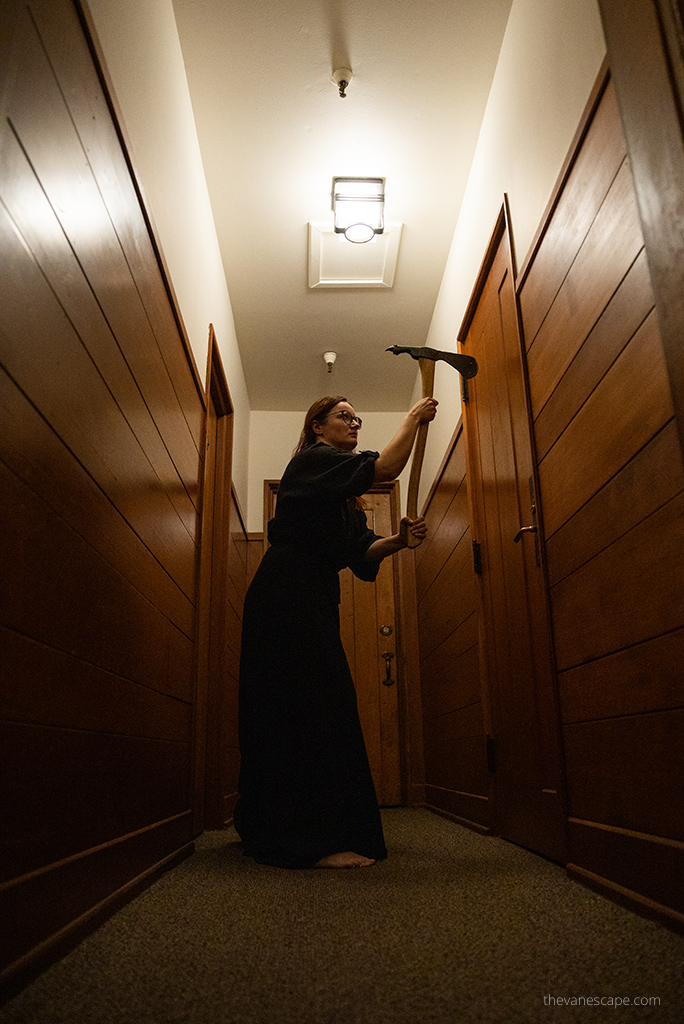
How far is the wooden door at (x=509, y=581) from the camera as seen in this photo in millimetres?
1942

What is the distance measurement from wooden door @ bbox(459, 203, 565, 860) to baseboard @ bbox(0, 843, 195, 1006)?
3.32ft

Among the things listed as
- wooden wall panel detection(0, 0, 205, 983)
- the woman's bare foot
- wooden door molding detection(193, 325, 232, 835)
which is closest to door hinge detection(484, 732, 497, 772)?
the woman's bare foot

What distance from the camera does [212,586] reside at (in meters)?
3.10

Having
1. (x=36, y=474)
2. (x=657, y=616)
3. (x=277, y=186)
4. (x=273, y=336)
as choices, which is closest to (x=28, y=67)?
(x=36, y=474)

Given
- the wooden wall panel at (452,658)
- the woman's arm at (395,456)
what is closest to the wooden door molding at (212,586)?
the woman's arm at (395,456)

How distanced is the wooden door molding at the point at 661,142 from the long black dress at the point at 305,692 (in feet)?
3.89

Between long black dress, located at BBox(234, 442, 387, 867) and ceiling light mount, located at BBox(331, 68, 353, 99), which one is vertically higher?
ceiling light mount, located at BBox(331, 68, 353, 99)

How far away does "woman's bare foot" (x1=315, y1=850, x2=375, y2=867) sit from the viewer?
68.3 inches

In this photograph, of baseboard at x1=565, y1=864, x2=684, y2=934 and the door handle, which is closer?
baseboard at x1=565, y1=864, x2=684, y2=934

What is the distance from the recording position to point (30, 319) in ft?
3.44

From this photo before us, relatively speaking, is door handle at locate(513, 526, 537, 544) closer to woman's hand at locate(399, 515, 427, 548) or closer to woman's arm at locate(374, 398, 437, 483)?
woman's hand at locate(399, 515, 427, 548)

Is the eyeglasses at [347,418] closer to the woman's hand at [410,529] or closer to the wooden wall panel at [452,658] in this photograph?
the woman's hand at [410,529]

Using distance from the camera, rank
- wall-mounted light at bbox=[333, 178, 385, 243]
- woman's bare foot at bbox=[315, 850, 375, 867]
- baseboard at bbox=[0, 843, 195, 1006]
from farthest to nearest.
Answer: wall-mounted light at bbox=[333, 178, 385, 243]
woman's bare foot at bbox=[315, 850, 375, 867]
baseboard at bbox=[0, 843, 195, 1006]

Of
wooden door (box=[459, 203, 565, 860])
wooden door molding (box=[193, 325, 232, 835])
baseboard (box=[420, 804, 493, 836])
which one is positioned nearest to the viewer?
wooden door (box=[459, 203, 565, 860])
